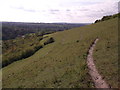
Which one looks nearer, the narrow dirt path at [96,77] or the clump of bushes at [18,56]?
the narrow dirt path at [96,77]

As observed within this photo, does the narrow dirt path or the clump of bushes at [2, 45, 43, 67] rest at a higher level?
the narrow dirt path

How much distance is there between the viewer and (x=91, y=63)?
17.9 m

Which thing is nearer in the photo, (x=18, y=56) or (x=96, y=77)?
(x=96, y=77)

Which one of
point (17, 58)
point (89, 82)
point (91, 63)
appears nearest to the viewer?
point (89, 82)

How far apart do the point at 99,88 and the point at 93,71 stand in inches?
136

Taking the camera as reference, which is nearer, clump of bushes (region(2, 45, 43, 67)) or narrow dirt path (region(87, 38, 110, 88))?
narrow dirt path (region(87, 38, 110, 88))

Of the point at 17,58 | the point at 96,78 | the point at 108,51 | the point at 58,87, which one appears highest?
the point at 108,51

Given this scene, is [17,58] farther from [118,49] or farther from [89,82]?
[89,82]

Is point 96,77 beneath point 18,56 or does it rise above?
above

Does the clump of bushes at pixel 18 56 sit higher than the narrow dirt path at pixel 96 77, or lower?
lower

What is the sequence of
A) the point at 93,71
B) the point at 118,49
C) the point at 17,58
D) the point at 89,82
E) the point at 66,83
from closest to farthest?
the point at 89,82 < the point at 66,83 < the point at 93,71 < the point at 118,49 < the point at 17,58

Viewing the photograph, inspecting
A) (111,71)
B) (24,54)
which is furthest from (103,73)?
(24,54)

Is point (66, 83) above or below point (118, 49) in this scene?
below

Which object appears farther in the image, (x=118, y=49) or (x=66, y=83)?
(x=118, y=49)
